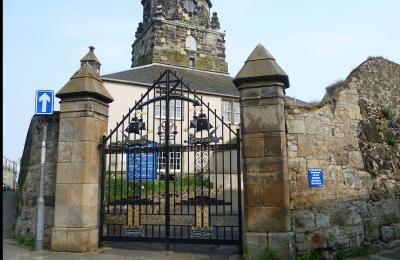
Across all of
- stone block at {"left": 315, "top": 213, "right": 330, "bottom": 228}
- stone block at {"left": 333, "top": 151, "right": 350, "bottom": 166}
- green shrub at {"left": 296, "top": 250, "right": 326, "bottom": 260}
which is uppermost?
stone block at {"left": 333, "top": 151, "right": 350, "bottom": 166}

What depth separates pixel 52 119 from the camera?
809 cm

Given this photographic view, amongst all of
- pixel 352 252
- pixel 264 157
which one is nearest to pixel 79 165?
pixel 264 157

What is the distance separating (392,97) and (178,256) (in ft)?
19.6

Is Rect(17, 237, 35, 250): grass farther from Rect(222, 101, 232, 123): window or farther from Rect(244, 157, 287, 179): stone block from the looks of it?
Rect(222, 101, 232, 123): window

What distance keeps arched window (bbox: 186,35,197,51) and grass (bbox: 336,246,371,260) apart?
1016 inches

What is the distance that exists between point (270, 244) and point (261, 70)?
307 centimetres

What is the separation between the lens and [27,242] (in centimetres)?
777

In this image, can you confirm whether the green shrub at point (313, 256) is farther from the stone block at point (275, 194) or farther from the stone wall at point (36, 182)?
the stone wall at point (36, 182)

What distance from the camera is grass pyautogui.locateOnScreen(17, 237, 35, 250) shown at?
7585 millimetres

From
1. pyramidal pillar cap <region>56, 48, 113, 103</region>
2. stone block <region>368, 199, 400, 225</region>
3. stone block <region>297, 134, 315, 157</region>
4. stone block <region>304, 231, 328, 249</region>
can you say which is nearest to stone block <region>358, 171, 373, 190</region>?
stone block <region>368, 199, 400, 225</region>

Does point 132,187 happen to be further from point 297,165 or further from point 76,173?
point 297,165

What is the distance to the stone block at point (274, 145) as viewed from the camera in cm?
640

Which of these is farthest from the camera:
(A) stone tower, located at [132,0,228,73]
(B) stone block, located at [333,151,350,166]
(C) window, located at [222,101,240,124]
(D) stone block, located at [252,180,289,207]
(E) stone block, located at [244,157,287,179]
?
(A) stone tower, located at [132,0,228,73]

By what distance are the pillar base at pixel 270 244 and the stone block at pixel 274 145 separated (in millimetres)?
1345
